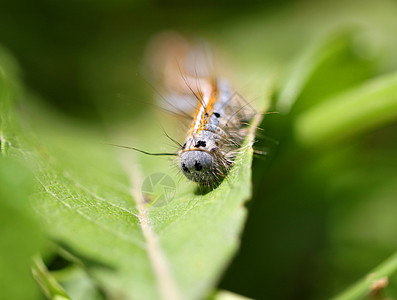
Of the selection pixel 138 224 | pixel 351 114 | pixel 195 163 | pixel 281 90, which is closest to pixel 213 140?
pixel 195 163

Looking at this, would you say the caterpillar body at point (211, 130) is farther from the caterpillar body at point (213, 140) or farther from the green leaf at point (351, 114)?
the green leaf at point (351, 114)

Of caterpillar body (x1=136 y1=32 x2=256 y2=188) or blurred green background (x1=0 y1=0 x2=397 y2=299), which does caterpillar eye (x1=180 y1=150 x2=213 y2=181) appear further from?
blurred green background (x1=0 y1=0 x2=397 y2=299)

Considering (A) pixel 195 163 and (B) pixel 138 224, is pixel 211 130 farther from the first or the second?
(B) pixel 138 224

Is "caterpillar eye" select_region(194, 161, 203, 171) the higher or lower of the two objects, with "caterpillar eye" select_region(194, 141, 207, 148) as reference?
lower

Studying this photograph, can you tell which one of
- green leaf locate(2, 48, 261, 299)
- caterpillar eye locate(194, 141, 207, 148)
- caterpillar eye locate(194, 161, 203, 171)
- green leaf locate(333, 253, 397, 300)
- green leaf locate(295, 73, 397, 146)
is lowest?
green leaf locate(333, 253, 397, 300)

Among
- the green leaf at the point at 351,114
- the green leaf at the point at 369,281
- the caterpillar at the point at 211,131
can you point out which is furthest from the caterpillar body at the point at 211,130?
the green leaf at the point at 369,281

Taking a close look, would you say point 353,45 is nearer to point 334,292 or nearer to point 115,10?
point 334,292

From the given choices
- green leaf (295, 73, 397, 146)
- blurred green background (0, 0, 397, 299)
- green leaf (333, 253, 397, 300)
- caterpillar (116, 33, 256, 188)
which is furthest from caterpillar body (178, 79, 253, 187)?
green leaf (333, 253, 397, 300)
